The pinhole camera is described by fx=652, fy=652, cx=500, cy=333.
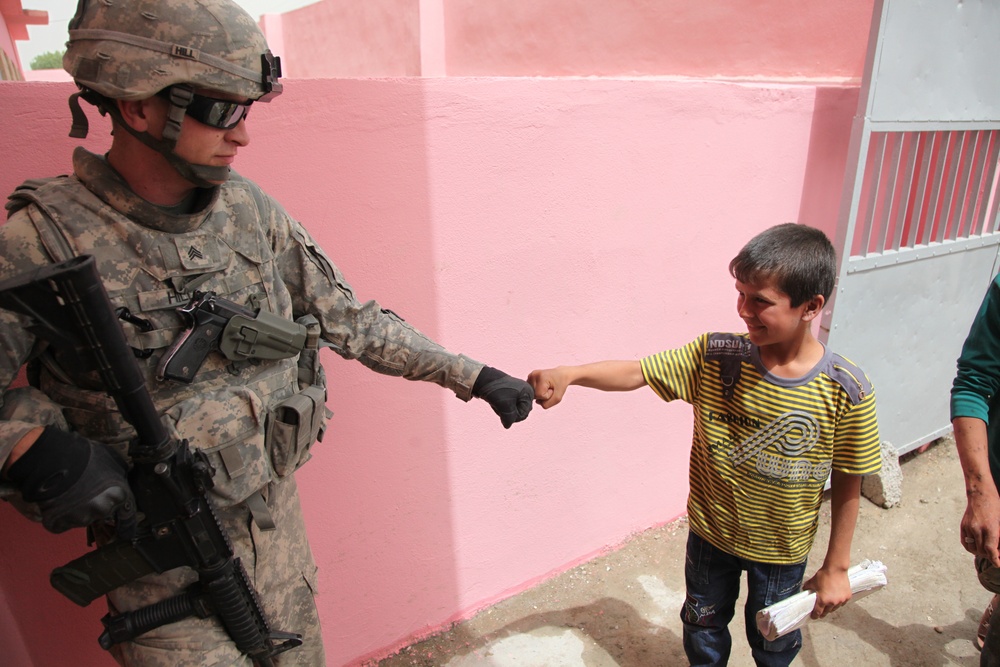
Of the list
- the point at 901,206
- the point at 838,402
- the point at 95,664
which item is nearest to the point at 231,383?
the point at 95,664

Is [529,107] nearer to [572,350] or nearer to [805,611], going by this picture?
[572,350]

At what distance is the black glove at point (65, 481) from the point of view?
3.48 ft

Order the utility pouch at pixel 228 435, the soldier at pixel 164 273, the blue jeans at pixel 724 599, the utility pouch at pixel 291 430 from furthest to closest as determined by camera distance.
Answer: the blue jeans at pixel 724 599
the utility pouch at pixel 291 430
the utility pouch at pixel 228 435
the soldier at pixel 164 273

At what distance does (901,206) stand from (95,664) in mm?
3624

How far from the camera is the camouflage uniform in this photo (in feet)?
3.89

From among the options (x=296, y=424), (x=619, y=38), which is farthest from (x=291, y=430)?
(x=619, y=38)

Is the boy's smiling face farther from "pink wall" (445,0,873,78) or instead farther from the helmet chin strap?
"pink wall" (445,0,873,78)

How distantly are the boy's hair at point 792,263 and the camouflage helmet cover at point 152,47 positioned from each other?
1196mm

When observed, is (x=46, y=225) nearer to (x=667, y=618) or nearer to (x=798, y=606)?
(x=798, y=606)

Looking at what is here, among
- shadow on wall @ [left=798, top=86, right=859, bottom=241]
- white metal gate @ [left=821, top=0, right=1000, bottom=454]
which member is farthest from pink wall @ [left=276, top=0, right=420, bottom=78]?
white metal gate @ [left=821, top=0, right=1000, bottom=454]

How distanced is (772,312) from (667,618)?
5.17ft

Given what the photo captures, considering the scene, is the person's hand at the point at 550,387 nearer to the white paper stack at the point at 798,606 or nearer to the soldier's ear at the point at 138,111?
the white paper stack at the point at 798,606

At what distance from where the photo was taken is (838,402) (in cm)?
160

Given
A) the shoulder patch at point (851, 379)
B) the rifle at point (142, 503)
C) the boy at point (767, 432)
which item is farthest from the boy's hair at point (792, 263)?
the rifle at point (142, 503)
